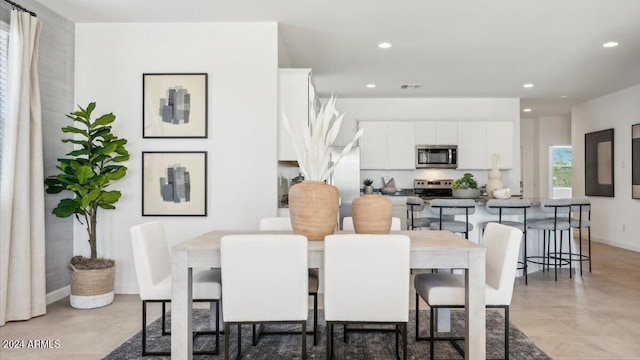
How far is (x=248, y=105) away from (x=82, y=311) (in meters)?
2.39

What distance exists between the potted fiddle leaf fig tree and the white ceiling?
1186 mm

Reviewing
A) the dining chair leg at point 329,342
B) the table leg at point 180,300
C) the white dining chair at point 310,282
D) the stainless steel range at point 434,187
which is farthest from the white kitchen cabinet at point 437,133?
the table leg at point 180,300

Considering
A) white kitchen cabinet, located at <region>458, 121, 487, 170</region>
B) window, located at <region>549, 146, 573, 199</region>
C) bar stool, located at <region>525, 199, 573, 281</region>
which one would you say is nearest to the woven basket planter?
bar stool, located at <region>525, 199, 573, 281</region>

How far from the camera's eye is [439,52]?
519cm

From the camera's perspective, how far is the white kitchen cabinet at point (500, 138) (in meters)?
7.55

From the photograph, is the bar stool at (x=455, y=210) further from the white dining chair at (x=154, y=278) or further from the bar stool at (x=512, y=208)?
the white dining chair at (x=154, y=278)

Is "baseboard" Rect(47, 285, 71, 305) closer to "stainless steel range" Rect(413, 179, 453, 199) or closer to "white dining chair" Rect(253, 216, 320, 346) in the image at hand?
"white dining chair" Rect(253, 216, 320, 346)

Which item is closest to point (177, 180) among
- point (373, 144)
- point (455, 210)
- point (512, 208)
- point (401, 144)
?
point (455, 210)

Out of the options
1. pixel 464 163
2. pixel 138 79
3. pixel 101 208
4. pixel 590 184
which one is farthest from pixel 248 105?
pixel 590 184

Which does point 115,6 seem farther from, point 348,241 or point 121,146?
point 348,241

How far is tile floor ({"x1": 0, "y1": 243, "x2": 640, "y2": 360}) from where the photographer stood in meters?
2.96

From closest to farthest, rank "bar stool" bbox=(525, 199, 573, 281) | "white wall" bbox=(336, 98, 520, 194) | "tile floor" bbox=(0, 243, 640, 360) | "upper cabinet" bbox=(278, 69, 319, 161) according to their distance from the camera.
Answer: "tile floor" bbox=(0, 243, 640, 360) → "upper cabinet" bbox=(278, 69, 319, 161) → "bar stool" bbox=(525, 199, 573, 281) → "white wall" bbox=(336, 98, 520, 194)

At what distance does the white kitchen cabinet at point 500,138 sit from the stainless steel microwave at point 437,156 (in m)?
0.63

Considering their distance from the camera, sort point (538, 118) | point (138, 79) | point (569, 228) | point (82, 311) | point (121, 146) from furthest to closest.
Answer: point (538, 118), point (569, 228), point (138, 79), point (121, 146), point (82, 311)
